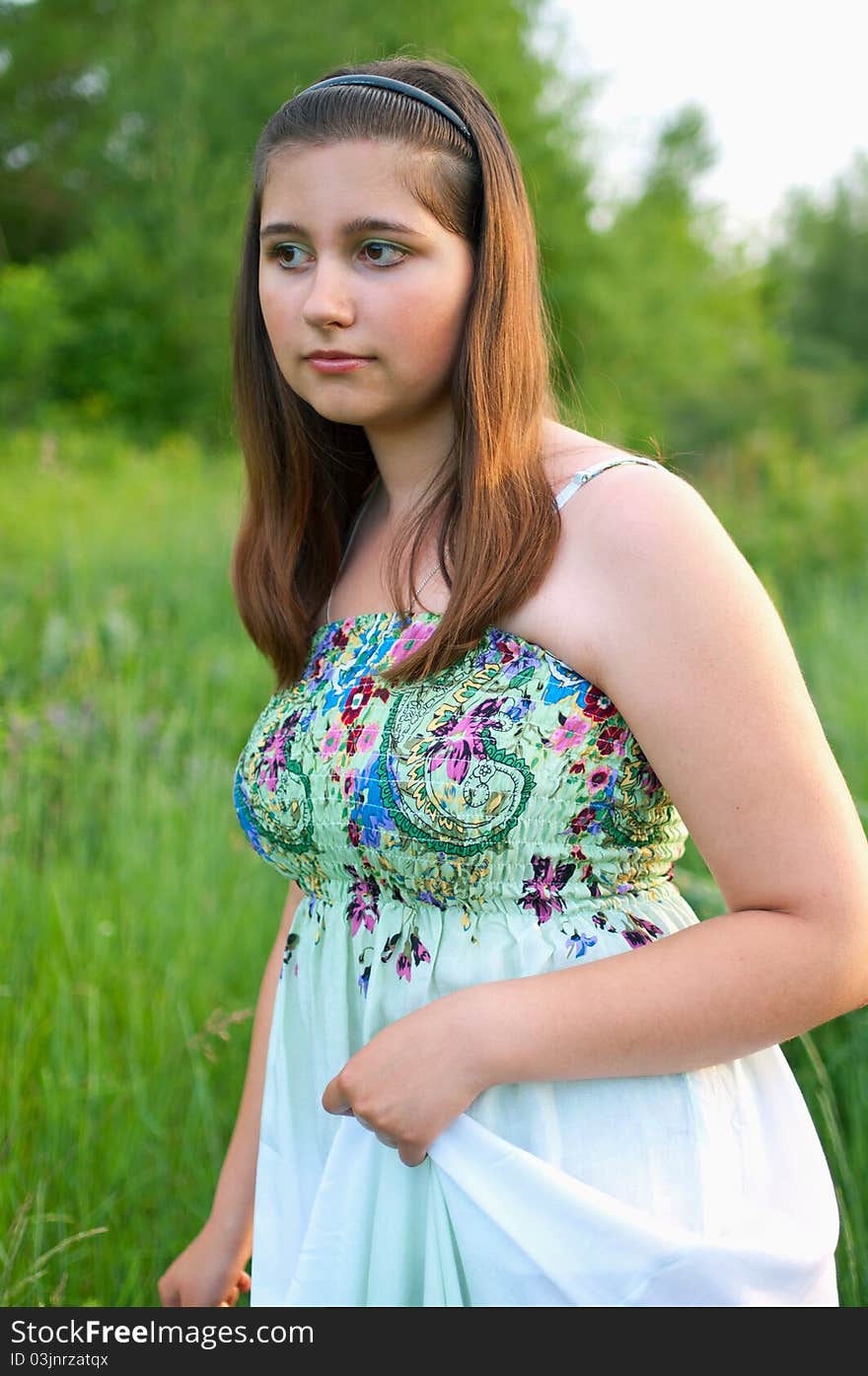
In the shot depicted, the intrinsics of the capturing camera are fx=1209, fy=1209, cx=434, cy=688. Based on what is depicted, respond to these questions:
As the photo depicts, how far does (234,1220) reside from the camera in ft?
5.35

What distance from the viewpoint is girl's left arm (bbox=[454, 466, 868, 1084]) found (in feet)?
3.66

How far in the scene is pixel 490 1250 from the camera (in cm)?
116

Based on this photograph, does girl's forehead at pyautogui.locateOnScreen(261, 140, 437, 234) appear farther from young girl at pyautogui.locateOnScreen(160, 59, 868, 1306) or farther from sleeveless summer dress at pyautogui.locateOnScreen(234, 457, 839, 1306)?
sleeveless summer dress at pyautogui.locateOnScreen(234, 457, 839, 1306)

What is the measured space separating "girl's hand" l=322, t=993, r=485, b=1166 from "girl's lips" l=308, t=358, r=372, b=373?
690 mm

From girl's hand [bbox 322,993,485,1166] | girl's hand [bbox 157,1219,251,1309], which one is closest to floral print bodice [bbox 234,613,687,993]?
girl's hand [bbox 322,993,485,1166]

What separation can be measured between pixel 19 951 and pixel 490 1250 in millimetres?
1902

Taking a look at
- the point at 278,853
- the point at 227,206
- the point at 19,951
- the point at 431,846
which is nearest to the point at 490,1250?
the point at 431,846

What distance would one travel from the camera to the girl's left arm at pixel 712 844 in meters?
1.12

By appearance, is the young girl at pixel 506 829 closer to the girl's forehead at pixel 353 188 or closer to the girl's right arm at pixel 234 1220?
the girl's forehead at pixel 353 188

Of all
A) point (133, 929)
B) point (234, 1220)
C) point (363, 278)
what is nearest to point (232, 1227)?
point (234, 1220)

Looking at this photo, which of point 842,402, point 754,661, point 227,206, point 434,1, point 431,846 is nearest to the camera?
point 754,661

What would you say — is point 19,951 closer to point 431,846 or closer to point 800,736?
point 431,846

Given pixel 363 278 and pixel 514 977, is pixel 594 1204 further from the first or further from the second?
pixel 363 278

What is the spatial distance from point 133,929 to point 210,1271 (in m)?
1.36
